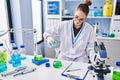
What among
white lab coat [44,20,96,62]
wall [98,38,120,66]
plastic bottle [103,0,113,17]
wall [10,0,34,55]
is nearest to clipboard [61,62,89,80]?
white lab coat [44,20,96,62]

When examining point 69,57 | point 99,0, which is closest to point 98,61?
point 69,57

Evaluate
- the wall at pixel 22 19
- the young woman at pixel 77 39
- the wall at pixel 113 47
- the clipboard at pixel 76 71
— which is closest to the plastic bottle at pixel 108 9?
the wall at pixel 113 47

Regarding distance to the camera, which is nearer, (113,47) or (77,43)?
(77,43)

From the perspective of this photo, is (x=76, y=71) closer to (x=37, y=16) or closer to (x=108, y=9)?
(x=108, y=9)

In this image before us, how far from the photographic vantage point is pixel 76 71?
1117mm

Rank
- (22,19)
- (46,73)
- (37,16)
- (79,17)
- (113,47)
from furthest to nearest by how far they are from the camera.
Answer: (37,16) < (113,47) < (22,19) < (79,17) < (46,73)

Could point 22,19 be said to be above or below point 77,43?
above

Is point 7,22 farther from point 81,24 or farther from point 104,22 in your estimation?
point 104,22

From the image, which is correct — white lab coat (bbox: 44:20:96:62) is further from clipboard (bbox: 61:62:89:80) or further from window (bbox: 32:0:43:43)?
window (bbox: 32:0:43:43)

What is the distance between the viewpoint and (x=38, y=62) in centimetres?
126

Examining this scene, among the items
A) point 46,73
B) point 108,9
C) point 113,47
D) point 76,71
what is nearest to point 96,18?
point 108,9

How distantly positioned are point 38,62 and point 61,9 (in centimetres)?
173

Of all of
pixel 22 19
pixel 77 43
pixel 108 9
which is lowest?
pixel 77 43

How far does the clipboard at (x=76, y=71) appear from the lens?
3.36ft
